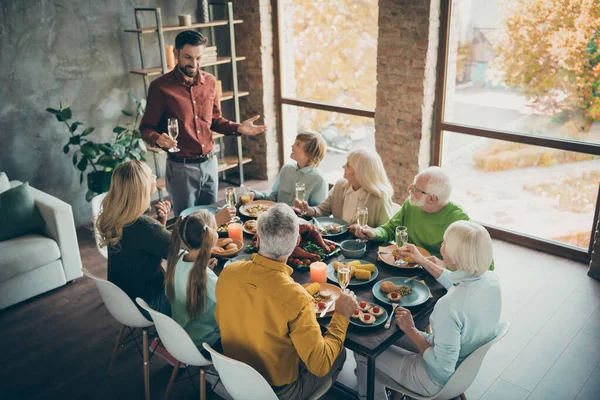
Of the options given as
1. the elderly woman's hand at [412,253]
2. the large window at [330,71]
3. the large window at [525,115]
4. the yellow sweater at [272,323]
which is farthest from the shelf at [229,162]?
the yellow sweater at [272,323]

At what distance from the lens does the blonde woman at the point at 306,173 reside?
4.03 m

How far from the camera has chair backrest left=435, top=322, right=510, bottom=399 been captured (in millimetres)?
2343

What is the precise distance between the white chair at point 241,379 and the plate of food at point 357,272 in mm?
777

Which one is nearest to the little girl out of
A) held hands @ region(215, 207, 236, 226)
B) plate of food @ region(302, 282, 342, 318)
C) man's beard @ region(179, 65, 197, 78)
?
plate of food @ region(302, 282, 342, 318)

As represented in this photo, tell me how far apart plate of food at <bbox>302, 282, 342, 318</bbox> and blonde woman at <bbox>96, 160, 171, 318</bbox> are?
837 millimetres

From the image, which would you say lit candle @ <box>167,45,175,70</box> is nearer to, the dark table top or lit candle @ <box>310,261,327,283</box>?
the dark table top

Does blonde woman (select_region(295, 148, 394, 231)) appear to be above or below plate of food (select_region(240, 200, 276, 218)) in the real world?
above

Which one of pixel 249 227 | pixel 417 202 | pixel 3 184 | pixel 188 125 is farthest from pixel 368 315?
pixel 3 184

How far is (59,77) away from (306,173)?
2.79 metres

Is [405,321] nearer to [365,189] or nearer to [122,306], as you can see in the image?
[365,189]

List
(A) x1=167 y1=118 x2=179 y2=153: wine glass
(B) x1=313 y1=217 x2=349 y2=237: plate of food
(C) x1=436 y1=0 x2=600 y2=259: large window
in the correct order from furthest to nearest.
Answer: (C) x1=436 y1=0 x2=600 y2=259: large window
(A) x1=167 y1=118 x2=179 y2=153: wine glass
(B) x1=313 y1=217 x2=349 y2=237: plate of food

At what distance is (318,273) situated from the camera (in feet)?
9.32

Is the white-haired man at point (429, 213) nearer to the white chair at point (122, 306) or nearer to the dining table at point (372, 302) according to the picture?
the dining table at point (372, 302)

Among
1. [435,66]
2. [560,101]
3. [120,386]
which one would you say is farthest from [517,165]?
[120,386]
